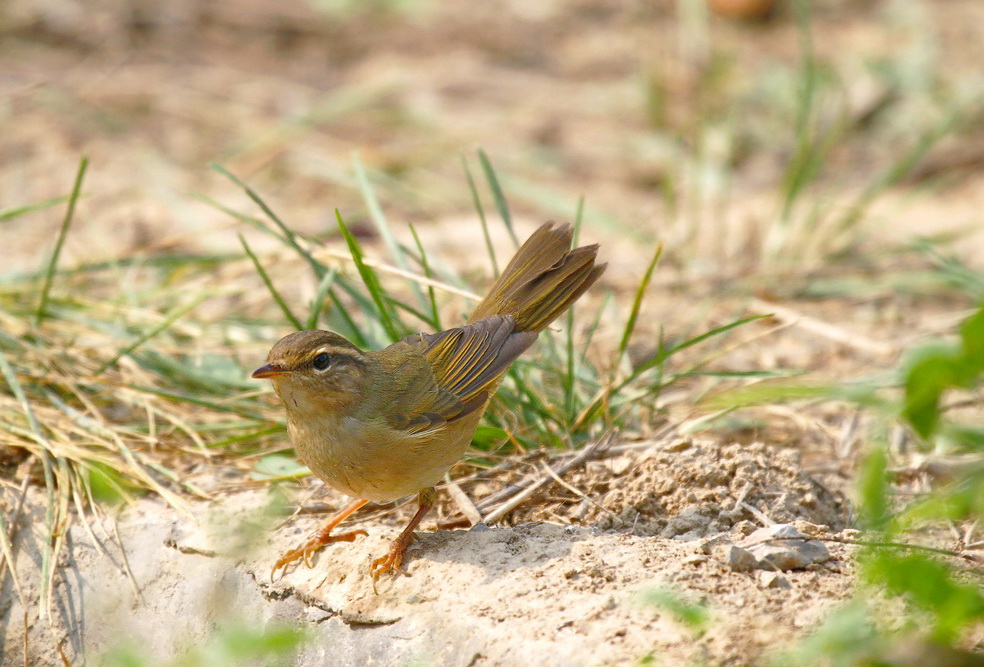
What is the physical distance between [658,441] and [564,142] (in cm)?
496

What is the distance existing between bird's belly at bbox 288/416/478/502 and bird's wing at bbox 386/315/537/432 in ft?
0.26

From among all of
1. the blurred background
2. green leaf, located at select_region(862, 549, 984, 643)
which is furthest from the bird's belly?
the blurred background

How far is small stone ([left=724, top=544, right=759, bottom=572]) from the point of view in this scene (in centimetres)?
316

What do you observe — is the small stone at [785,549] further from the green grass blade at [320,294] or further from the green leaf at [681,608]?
the green grass blade at [320,294]

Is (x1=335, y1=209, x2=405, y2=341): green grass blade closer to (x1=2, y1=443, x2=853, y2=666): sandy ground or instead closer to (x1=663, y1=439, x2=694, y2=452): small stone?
(x1=2, y1=443, x2=853, y2=666): sandy ground

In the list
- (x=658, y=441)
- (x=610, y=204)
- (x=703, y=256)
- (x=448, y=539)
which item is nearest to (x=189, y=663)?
(x=448, y=539)

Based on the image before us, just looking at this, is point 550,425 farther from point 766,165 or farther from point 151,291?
point 766,165

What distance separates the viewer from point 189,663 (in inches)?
90.0

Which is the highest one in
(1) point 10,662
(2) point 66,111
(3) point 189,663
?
(2) point 66,111

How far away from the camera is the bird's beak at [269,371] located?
3.57m

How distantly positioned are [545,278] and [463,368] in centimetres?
53

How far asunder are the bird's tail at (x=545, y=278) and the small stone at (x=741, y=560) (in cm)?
134

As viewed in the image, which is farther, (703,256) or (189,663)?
(703,256)

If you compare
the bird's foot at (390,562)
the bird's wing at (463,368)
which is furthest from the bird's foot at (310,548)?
the bird's wing at (463,368)
